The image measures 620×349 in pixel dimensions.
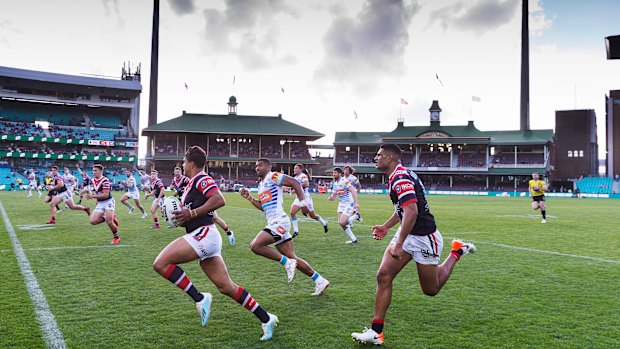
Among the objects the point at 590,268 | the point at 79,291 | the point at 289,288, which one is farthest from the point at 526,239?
the point at 79,291

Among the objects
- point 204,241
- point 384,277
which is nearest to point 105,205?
point 204,241

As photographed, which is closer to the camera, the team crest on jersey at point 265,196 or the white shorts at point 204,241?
the white shorts at point 204,241

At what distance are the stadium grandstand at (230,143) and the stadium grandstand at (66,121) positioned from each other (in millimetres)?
4937

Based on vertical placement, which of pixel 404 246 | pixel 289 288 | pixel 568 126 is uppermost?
pixel 568 126

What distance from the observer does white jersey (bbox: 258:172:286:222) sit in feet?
26.5

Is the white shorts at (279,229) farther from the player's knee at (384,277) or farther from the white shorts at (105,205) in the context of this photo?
the white shorts at (105,205)

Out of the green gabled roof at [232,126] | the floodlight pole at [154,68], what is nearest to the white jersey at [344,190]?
the green gabled roof at [232,126]

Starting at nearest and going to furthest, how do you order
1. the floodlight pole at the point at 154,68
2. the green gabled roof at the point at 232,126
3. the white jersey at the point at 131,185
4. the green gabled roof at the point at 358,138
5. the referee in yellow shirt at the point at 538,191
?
the referee in yellow shirt at the point at 538,191, the white jersey at the point at 131,185, the green gabled roof at the point at 232,126, the green gabled roof at the point at 358,138, the floodlight pole at the point at 154,68

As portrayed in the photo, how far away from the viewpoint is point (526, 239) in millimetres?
14531

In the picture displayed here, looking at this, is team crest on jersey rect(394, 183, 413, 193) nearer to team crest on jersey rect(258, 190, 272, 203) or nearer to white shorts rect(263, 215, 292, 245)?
white shorts rect(263, 215, 292, 245)

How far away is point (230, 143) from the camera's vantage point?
251ft

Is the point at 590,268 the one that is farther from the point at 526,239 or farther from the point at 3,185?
the point at 3,185

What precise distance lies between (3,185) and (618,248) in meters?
60.7

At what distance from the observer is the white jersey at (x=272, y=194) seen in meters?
8.07
